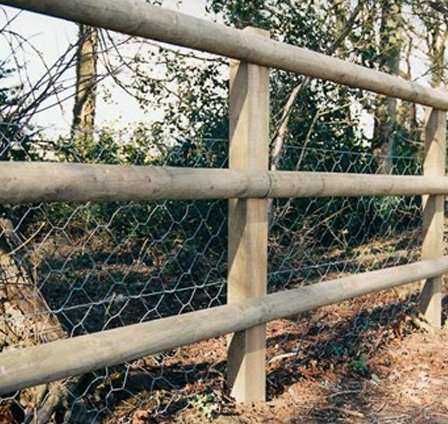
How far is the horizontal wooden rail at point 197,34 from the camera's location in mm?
1750

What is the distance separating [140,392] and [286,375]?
73 cm

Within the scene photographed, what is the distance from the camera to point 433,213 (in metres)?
3.67

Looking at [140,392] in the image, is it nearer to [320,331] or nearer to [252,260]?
[252,260]

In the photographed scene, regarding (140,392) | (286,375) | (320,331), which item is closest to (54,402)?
(140,392)

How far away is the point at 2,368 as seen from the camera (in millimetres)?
1613

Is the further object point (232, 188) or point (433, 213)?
point (433, 213)

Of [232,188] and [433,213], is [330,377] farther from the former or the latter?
[433,213]

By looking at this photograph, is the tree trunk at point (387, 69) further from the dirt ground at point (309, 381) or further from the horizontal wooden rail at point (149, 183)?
the horizontal wooden rail at point (149, 183)

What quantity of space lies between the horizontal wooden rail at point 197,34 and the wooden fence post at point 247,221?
0.24ft

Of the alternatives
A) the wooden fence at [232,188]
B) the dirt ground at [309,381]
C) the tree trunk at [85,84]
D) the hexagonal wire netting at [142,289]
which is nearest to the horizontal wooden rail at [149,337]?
the wooden fence at [232,188]

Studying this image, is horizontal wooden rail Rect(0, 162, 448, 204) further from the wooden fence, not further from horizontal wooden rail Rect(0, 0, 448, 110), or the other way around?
horizontal wooden rail Rect(0, 0, 448, 110)

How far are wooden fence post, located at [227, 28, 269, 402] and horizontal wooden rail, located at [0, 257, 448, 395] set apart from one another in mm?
96

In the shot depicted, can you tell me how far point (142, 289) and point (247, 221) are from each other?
1.62 meters

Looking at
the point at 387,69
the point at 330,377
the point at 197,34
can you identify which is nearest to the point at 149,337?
the point at 197,34
